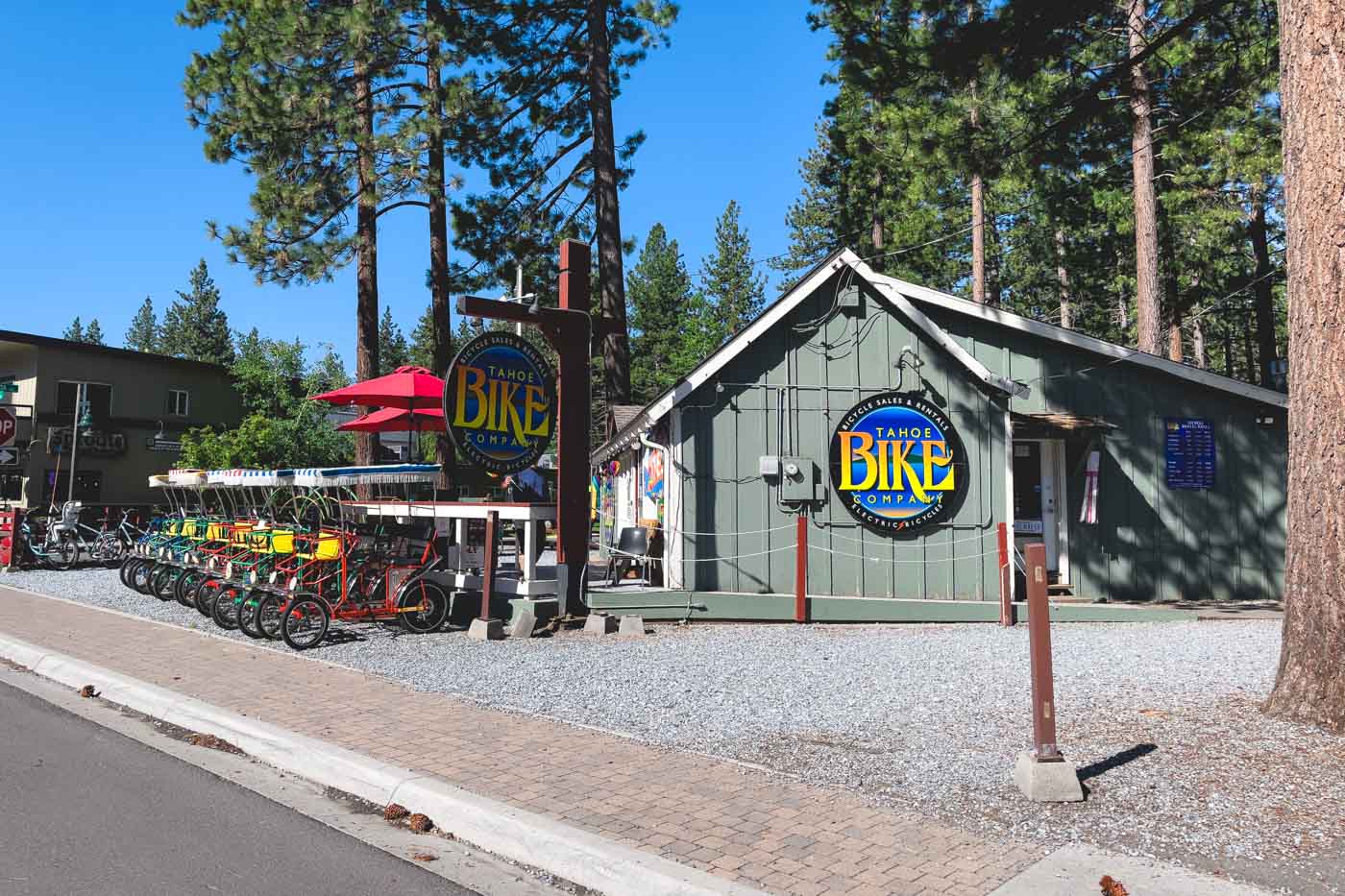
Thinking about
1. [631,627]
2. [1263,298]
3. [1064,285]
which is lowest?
[631,627]

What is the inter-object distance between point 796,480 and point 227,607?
7.61m

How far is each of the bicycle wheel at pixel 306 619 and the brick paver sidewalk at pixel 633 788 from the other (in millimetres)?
1189

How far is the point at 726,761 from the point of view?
19.6 feet

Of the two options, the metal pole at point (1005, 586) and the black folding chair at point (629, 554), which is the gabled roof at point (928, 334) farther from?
the metal pole at point (1005, 586)

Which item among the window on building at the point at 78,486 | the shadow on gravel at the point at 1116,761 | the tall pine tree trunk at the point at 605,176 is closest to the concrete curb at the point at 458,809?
the shadow on gravel at the point at 1116,761

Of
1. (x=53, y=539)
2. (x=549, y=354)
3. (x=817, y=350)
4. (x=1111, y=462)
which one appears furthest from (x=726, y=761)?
(x=549, y=354)

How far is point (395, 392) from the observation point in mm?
13469

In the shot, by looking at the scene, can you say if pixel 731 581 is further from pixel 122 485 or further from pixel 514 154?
pixel 122 485

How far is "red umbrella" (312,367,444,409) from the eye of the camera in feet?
44.3

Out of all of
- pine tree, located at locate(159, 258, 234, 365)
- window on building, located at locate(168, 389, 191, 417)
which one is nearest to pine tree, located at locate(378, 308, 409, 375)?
pine tree, located at locate(159, 258, 234, 365)

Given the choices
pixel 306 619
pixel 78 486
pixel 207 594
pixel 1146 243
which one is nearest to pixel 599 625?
pixel 306 619

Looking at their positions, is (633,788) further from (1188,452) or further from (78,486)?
(78,486)

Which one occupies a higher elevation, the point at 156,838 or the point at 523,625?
the point at 523,625

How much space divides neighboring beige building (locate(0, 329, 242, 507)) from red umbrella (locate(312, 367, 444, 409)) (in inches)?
691
